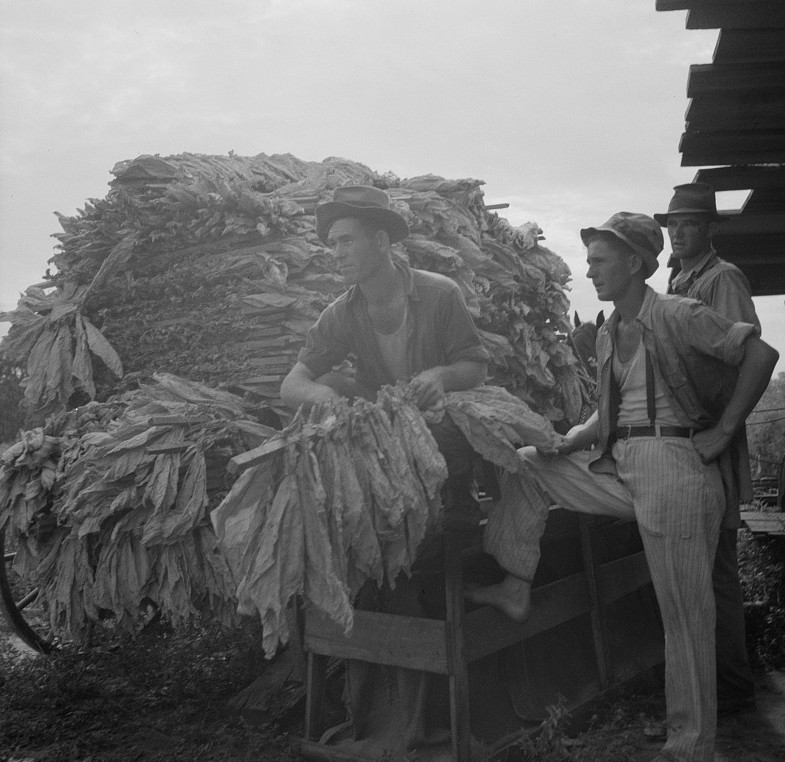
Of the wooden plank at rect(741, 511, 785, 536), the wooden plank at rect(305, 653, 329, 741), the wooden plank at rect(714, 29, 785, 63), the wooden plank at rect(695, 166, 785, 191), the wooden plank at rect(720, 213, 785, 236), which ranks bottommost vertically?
the wooden plank at rect(305, 653, 329, 741)

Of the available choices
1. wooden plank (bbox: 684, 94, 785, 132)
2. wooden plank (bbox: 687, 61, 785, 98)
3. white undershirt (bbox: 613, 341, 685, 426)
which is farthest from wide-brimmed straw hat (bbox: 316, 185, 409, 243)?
wooden plank (bbox: 684, 94, 785, 132)

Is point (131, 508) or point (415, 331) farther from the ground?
point (415, 331)

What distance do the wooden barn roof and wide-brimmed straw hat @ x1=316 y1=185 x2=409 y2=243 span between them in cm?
150

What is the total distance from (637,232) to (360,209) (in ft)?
3.25

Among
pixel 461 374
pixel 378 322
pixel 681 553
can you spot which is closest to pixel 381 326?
pixel 378 322

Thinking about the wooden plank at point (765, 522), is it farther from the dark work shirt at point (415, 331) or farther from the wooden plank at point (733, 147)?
the dark work shirt at point (415, 331)

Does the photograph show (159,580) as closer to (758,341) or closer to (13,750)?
(13,750)

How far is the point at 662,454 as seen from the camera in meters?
2.99

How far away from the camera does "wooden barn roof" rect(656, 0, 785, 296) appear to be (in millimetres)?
3688

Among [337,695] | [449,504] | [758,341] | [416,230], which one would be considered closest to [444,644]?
[449,504]

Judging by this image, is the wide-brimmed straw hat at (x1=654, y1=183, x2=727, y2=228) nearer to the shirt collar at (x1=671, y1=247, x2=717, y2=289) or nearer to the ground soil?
the shirt collar at (x1=671, y1=247, x2=717, y2=289)

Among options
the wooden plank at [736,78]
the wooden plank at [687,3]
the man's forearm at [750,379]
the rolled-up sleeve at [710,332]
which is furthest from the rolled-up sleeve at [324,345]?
the wooden plank at [736,78]

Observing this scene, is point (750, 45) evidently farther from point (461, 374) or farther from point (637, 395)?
point (461, 374)

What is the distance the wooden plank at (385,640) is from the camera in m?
3.09
